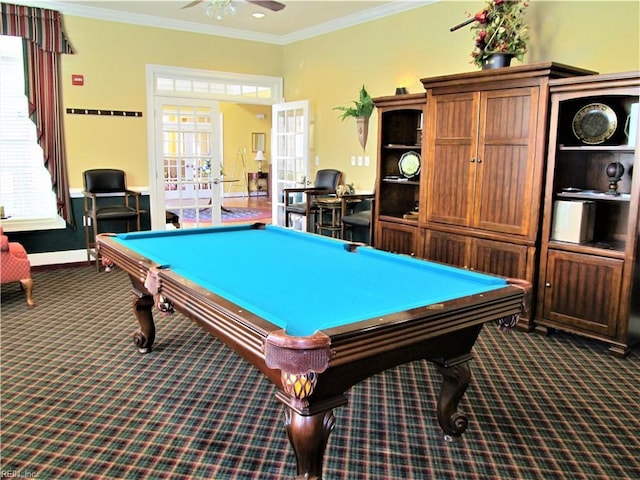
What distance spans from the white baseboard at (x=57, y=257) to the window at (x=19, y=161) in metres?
0.34

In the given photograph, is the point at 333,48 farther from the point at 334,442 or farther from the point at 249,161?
the point at 249,161

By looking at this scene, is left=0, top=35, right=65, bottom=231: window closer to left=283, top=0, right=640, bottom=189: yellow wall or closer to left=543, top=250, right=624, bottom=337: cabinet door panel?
left=283, top=0, right=640, bottom=189: yellow wall

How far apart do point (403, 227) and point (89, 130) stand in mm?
4017

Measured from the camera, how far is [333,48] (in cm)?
678

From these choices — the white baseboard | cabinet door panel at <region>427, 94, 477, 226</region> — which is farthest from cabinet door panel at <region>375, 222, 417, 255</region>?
the white baseboard

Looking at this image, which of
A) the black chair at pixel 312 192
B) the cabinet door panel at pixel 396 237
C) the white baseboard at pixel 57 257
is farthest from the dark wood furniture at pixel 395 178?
the white baseboard at pixel 57 257

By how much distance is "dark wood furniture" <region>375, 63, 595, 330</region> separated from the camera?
3.94 m

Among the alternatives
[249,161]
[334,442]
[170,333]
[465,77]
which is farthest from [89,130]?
[249,161]

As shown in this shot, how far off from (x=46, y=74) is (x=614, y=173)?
5846 millimetres

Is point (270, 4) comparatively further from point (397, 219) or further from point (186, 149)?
point (186, 149)

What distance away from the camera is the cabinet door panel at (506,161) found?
3.96m

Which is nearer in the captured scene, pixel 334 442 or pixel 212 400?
pixel 334 442

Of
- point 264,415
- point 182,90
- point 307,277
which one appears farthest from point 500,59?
point 182,90

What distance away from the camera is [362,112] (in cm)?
616
